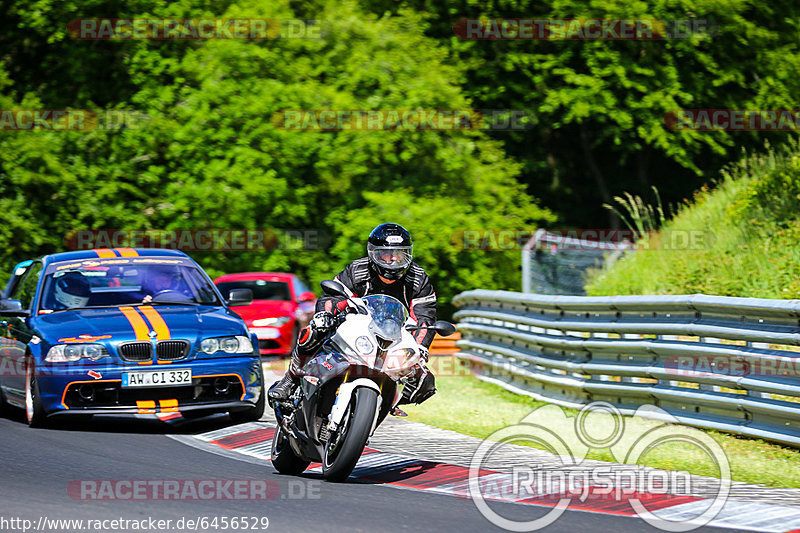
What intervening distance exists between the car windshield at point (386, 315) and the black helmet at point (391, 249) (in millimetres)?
351

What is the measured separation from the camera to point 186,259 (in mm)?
12641

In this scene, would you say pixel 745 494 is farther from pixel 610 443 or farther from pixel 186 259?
pixel 186 259

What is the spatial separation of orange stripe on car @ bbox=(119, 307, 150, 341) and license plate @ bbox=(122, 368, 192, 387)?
34 centimetres

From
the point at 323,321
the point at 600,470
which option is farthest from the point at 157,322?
the point at 600,470

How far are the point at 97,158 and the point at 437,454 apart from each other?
19.6m

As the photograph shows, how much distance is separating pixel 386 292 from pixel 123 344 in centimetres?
334

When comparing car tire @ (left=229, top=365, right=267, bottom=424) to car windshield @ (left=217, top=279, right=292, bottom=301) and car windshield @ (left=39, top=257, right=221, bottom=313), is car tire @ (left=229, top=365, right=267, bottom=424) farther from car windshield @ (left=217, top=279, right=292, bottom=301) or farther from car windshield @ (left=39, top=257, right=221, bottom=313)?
car windshield @ (left=217, top=279, right=292, bottom=301)

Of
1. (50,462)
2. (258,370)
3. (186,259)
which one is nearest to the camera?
(50,462)

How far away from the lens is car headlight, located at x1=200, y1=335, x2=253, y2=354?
1091cm

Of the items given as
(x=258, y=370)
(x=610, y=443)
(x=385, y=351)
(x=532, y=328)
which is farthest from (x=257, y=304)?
(x=385, y=351)

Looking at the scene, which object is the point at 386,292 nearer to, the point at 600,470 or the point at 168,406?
the point at 600,470

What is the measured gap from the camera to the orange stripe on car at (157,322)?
10742mm

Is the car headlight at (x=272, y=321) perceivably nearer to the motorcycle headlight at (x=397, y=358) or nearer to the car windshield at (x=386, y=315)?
the car windshield at (x=386, y=315)

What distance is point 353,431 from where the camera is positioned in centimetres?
734
